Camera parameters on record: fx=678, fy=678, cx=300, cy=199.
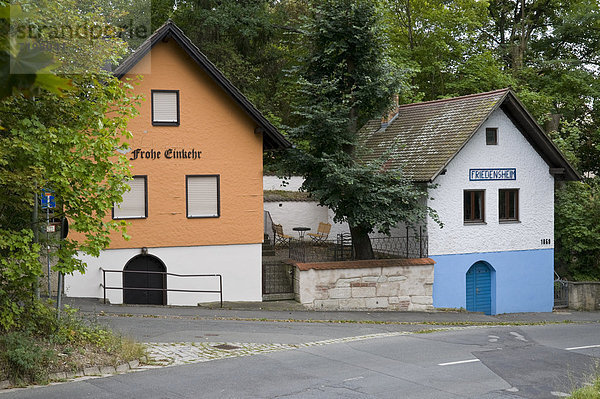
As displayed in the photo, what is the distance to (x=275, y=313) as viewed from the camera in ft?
65.1

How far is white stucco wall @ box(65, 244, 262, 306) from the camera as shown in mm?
20516

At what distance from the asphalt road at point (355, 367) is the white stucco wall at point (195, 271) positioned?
4.00 m

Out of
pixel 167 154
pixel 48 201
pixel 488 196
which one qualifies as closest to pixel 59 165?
pixel 48 201

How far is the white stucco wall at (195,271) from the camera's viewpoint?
20516 mm

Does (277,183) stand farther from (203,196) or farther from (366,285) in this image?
(366,285)

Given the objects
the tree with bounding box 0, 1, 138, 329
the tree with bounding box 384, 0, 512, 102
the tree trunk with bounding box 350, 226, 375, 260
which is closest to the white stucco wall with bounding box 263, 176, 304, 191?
the tree with bounding box 384, 0, 512, 102

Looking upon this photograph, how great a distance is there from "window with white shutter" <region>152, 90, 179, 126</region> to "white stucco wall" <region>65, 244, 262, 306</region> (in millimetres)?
4008

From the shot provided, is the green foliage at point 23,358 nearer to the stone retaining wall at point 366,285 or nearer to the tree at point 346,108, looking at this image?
the stone retaining wall at point 366,285

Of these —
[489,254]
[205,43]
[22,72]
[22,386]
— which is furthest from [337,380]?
[205,43]

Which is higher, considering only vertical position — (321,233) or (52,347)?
(321,233)

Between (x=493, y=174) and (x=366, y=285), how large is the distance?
287 inches

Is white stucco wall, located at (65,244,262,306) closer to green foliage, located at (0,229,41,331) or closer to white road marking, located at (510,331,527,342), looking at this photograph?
white road marking, located at (510,331,527,342)

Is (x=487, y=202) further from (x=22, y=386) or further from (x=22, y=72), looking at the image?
(x=22, y=72)

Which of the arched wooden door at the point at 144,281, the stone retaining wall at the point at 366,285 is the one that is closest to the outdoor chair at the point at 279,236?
the stone retaining wall at the point at 366,285
